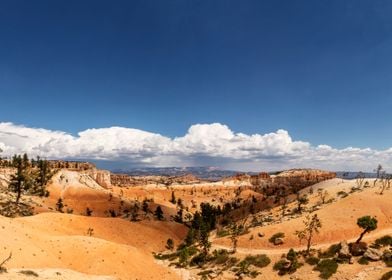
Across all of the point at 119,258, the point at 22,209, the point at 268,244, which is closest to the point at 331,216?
the point at 268,244

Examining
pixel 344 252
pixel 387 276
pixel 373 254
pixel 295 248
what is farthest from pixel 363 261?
pixel 295 248

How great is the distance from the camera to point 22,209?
5192 inches

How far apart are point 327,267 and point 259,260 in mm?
17050

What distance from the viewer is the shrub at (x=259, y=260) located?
281 ft

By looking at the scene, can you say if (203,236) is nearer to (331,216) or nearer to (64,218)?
(331,216)

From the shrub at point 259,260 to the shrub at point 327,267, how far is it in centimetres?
1271

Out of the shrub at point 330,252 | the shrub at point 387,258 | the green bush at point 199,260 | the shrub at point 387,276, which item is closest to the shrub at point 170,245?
the green bush at point 199,260

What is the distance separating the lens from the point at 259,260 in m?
87.2

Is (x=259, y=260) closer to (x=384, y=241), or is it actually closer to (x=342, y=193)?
(x=384, y=241)

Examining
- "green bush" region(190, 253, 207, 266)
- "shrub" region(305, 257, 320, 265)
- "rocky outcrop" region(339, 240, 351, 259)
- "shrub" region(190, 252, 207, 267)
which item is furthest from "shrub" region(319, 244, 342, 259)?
"shrub" region(190, 252, 207, 267)

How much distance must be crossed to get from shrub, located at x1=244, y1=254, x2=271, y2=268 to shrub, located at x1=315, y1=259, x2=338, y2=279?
12.7 metres

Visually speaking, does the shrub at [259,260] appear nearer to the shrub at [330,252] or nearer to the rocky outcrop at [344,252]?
the shrub at [330,252]

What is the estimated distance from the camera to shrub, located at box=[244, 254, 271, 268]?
281ft

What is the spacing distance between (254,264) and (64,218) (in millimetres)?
63922
